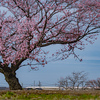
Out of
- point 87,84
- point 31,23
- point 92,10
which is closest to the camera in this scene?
point 31,23

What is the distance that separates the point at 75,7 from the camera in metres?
15.5

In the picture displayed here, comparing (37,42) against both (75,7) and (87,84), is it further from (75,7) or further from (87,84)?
(87,84)

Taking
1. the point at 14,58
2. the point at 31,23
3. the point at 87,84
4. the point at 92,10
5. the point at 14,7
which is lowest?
the point at 87,84

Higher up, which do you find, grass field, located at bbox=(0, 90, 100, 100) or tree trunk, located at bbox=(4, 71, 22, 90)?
tree trunk, located at bbox=(4, 71, 22, 90)

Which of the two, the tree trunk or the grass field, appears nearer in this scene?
A: the grass field

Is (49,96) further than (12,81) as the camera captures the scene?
No

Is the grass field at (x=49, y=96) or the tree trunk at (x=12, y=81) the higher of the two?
the tree trunk at (x=12, y=81)

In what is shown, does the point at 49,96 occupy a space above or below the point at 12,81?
below

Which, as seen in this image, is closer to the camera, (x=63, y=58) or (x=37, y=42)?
(x=37, y=42)

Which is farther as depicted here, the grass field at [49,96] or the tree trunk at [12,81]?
the tree trunk at [12,81]

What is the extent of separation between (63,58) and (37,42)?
11.5 feet

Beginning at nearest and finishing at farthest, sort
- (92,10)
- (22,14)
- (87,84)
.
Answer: (92,10)
(22,14)
(87,84)

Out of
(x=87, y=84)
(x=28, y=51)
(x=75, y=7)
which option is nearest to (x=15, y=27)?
(x=28, y=51)

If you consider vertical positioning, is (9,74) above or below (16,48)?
below
